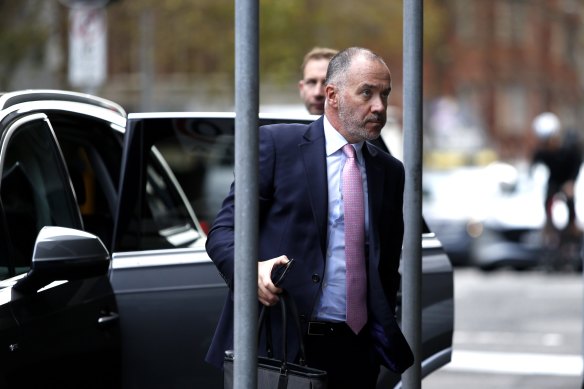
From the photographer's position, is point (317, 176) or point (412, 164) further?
point (412, 164)

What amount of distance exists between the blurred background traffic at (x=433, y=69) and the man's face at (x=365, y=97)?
1008cm

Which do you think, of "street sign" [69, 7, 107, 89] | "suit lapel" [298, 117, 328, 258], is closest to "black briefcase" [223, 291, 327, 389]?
"suit lapel" [298, 117, 328, 258]

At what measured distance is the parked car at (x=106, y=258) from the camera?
15.2 ft

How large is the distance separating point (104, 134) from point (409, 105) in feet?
5.12

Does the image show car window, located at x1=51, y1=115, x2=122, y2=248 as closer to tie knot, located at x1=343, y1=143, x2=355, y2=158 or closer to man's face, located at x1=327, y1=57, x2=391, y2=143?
tie knot, located at x1=343, y1=143, x2=355, y2=158

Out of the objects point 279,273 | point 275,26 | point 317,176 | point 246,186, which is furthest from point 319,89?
point 275,26

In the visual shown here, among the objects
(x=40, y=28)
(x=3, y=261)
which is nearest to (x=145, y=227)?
(x=3, y=261)

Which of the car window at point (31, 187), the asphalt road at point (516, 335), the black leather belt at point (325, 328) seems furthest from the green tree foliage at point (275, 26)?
the black leather belt at point (325, 328)

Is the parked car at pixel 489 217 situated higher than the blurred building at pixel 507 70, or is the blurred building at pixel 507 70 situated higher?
the blurred building at pixel 507 70

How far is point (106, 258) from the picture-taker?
4.75 m

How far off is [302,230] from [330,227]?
0.10 metres

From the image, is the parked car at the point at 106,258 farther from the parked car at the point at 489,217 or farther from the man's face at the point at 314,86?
the parked car at the point at 489,217

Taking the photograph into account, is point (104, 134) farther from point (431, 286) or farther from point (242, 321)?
point (242, 321)

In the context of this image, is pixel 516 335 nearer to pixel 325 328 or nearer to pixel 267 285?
pixel 325 328
